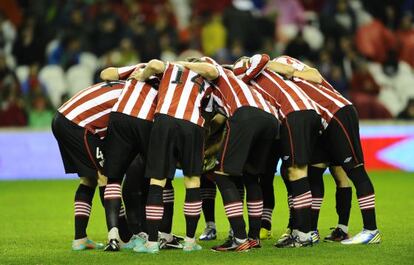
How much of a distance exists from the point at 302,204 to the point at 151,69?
180 centimetres

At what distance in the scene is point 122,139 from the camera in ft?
29.1

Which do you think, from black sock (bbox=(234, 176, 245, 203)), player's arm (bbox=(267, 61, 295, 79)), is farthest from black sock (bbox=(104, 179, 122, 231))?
player's arm (bbox=(267, 61, 295, 79))

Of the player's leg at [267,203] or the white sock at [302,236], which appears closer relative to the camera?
the white sock at [302,236]

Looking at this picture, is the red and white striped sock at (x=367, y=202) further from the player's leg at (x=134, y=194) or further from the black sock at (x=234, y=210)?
the player's leg at (x=134, y=194)

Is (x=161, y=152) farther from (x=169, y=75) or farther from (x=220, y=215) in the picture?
(x=220, y=215)

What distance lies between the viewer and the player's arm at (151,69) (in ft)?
29.3

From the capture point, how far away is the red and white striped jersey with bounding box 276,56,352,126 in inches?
362

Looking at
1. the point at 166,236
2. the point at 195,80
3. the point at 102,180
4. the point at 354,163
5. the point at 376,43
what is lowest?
the point at 166,236

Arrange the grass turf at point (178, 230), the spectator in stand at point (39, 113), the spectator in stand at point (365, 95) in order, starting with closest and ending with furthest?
1. the grass turf at point (178, 230)
2. the spectator in stand at point (39, 113)
3. the spectator in stand at point (365, 95)

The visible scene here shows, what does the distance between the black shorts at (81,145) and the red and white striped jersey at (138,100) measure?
1.42 ft

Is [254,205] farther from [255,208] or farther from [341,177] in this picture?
[341,177]

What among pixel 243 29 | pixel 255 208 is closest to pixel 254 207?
pixel 255 208

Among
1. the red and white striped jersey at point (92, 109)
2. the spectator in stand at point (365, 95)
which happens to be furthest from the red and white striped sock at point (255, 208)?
the spectator in stand at point (365, 95)

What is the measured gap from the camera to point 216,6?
64.0ft
